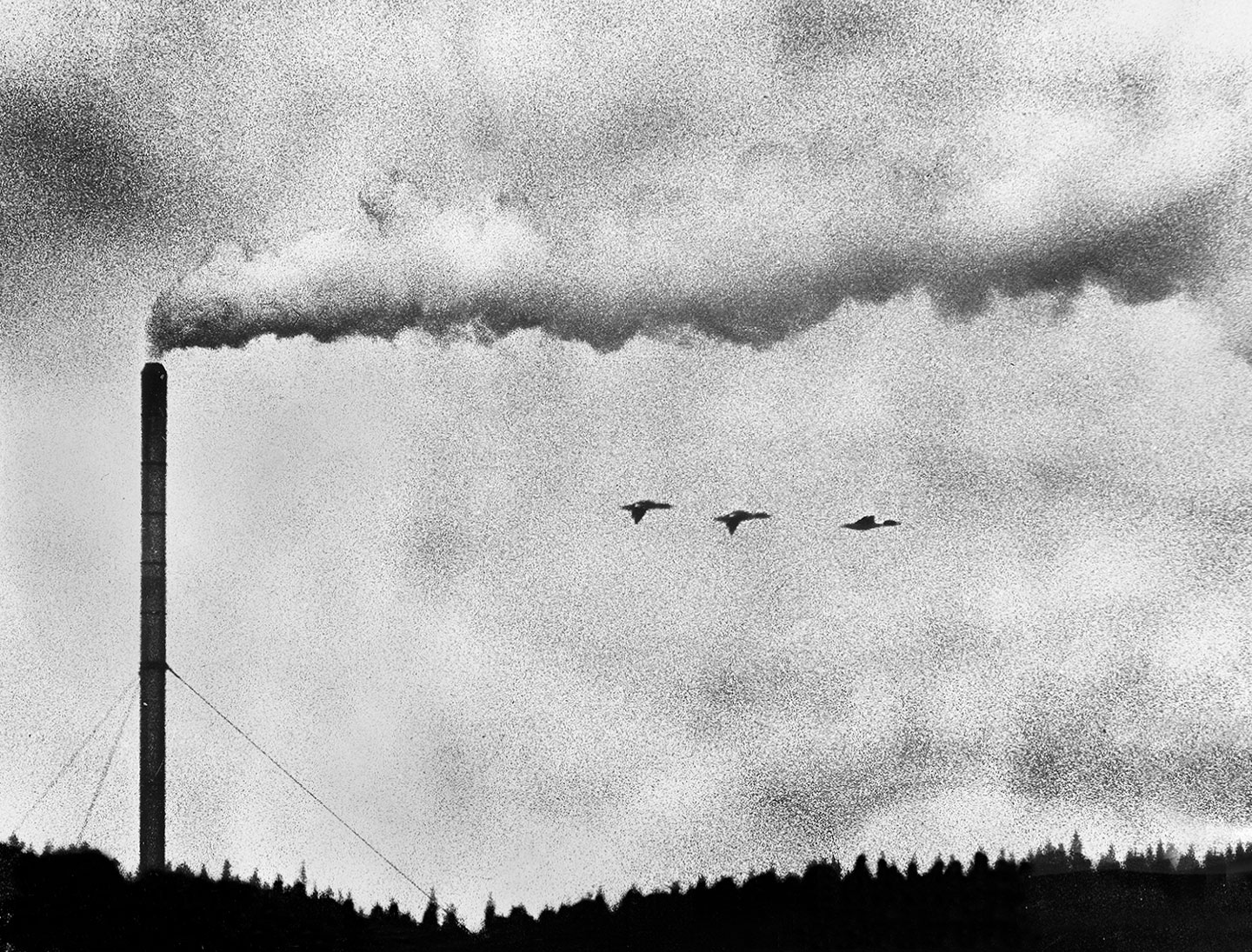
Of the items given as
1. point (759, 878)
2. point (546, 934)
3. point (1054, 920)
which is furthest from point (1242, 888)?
point (546, 934)

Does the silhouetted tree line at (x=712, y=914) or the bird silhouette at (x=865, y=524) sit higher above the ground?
the bird silhouette at (x=865, y=524)

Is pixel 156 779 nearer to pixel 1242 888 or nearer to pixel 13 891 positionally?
pixel 13 891

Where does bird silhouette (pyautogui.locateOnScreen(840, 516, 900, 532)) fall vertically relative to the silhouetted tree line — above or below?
above

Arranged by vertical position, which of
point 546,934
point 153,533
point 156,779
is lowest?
point 546,934

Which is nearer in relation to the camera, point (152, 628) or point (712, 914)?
point (152, 628)
